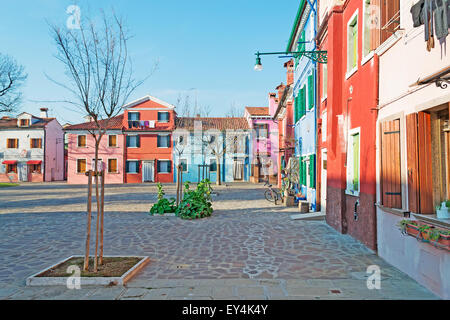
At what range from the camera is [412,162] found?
4805 millimetres

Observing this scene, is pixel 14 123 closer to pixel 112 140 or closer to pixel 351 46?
pixel 112 140

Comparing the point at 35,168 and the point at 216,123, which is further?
the point at 35,168

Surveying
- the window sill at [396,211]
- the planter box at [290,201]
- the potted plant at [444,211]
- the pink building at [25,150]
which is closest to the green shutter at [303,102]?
the planter box at [290,201]

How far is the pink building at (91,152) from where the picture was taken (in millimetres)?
35406

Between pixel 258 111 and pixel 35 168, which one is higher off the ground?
pixel 258 111

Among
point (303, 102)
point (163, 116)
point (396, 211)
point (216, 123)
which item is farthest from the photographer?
point (216, 123)

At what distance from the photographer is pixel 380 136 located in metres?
5.93

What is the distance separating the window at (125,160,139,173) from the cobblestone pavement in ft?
81.3

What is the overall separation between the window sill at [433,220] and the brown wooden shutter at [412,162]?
0.16m

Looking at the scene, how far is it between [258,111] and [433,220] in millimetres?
33334

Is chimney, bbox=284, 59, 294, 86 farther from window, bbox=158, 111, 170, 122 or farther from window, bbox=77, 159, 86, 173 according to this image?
window, bbox=77, 159, 86, 173

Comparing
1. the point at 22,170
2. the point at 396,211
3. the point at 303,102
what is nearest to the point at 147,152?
the point at 22,170

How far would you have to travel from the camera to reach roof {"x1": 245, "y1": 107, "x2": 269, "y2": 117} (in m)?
36.1
